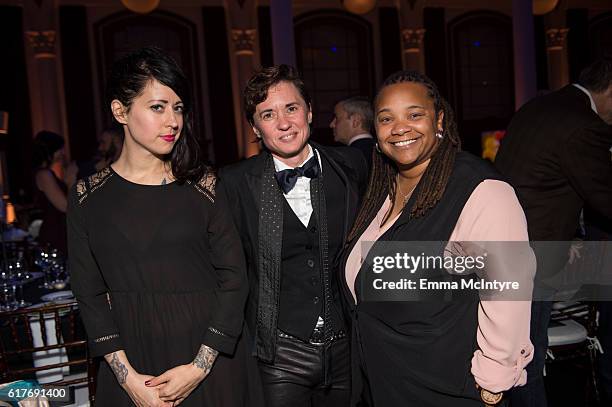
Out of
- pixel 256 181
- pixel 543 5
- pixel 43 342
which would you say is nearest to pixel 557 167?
pixel 256 181

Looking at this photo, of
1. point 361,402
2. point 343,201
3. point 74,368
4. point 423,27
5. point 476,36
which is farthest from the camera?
point 476,36

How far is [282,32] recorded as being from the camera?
6.80 meters

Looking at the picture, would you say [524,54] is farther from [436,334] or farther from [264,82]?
[436,334]

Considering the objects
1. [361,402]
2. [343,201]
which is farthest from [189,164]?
[361,402]

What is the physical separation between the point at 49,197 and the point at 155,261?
336cm

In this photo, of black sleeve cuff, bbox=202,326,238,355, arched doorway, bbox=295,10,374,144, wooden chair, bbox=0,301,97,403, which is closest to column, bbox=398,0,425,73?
arched doorway, bbox=295,10,374,144

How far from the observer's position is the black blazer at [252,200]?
2.18 m

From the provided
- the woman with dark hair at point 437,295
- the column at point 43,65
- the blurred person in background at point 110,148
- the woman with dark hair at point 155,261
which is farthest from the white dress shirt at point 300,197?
the column at point 43,65

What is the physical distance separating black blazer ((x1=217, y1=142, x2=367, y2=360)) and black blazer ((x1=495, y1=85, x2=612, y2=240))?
810mm

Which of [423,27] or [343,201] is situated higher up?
[423,27]

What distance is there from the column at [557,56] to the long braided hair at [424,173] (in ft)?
43.4

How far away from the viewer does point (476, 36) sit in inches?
538

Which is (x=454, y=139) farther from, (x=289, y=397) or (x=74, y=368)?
(x=74, y=368)

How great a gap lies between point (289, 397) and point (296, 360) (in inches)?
6.0
